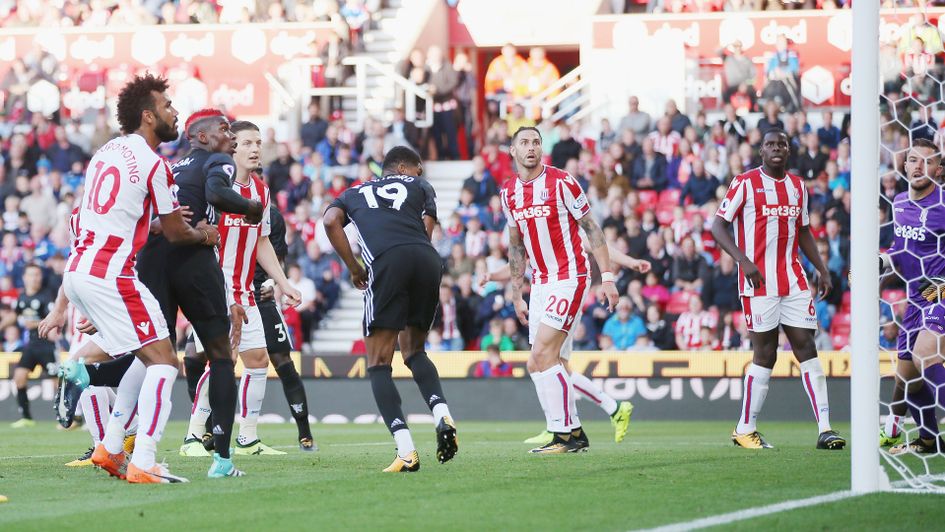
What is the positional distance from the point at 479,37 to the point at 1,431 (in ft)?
51.0

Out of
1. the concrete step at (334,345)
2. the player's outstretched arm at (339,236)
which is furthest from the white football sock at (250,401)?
the concrete step at (334,345)

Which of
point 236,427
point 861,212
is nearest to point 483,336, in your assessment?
point 236,427

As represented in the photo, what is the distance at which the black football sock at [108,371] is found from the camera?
973 cm

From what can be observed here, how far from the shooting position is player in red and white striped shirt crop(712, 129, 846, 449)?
11.1 meters

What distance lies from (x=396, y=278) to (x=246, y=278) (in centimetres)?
242

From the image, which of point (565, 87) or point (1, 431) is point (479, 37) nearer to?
point (565, 87)

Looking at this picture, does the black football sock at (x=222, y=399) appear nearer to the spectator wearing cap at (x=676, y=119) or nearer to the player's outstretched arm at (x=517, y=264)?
the player's outstretched arm at (x=517, y=264)

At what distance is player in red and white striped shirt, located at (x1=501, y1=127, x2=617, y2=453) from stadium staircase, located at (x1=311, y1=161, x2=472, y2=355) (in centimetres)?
1037

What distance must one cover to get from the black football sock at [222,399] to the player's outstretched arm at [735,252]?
162 inches

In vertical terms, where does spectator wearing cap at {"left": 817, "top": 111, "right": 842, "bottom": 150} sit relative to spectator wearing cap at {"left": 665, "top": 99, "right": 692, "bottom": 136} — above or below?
below

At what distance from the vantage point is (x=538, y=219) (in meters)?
11.0

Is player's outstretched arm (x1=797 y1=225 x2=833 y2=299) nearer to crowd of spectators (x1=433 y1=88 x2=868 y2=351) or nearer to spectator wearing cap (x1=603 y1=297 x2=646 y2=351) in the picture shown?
crowd of spectators (x1=433 y1=88 x2=868 y2=351)

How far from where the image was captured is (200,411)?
11.2 metres

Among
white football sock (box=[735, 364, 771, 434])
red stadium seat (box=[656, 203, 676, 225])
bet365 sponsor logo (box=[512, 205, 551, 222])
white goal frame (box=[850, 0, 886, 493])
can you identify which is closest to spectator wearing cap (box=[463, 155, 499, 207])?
red stadium seat (box=[656, 203, 676, 225])
